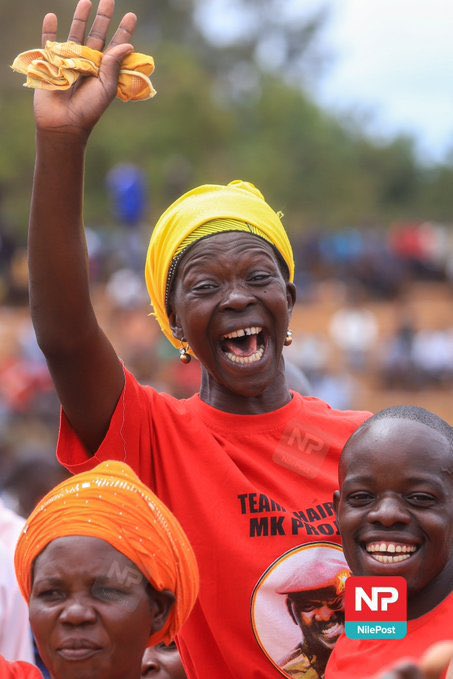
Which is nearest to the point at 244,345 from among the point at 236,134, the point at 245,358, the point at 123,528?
the point at 245,358

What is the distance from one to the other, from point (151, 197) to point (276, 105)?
13.4 meters

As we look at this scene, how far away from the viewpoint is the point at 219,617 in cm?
311

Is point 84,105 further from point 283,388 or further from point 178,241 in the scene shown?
point 283,388

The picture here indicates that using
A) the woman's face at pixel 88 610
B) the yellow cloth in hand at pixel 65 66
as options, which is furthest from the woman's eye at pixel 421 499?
the yellow cloth in hand at pixel 65 66

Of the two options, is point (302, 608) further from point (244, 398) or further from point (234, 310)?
point (234, 310)

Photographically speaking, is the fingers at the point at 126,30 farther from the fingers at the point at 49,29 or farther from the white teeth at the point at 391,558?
the white teeth at the point at 391,558

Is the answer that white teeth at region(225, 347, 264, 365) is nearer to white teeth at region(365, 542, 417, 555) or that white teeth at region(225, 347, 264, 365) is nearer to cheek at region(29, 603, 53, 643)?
white teeth at region(365, 542, 417, 555)

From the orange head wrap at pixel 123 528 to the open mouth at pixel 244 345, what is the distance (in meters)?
0.51

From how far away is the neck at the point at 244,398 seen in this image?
337 cm

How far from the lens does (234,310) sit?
3.24 m

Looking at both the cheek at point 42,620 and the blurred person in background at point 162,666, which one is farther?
the blurred person in background at point 162,666

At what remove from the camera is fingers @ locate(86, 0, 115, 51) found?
3.09 metres

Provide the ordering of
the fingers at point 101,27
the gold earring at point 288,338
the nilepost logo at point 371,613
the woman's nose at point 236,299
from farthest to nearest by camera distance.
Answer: the gold earring at point 288,338
the woman's nose at point 236,299
the fingers at point 101,27
the nilepost logo at point 371,613

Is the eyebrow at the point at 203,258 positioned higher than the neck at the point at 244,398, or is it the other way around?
the eyebrow at the point at 203,258
